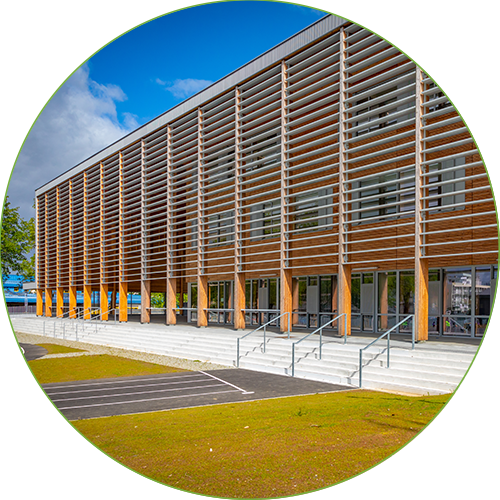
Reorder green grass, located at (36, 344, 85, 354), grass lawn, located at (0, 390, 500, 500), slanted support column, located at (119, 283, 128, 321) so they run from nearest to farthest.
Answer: grass lawn, located at (0, 390, 500, 500)
green grass, located at (36, 344, 85, 354)
slanted support column, located at (119, 283, 128, 321)

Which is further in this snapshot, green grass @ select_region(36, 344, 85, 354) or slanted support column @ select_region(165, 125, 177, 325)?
slanted support column @ select_region(165, 125, 177, 325)

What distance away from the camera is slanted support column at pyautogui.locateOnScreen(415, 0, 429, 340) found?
1557 cm

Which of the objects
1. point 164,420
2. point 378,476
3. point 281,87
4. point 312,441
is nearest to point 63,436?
point 164,420

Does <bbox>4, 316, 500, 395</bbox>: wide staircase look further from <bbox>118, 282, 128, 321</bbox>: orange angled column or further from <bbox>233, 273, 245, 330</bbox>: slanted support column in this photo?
<bbox>118, 282, 128, 321</bbox>: orange angled column

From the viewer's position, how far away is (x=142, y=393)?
12.0m

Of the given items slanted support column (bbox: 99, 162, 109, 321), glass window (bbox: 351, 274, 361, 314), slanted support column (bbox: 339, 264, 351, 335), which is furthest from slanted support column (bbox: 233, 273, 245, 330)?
slanted support column (bbox: 99, 162, 109, 321)

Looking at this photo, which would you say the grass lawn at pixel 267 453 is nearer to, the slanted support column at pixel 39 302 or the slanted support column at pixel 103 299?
the slanted support column at pixel 103 299

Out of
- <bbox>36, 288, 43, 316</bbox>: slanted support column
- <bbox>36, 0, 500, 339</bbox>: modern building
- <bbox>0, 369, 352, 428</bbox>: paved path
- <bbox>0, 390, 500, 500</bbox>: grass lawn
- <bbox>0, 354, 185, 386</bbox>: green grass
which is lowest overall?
<bbox>36, 288, 43, 316</bbox>: slanted support column

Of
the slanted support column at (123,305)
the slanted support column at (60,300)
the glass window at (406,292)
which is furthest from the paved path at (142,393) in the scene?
the slanted support column at (60,300)

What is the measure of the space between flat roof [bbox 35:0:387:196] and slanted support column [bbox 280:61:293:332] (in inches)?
37.1

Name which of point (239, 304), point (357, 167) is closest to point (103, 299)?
point (239, 304)

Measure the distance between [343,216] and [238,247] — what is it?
653cm

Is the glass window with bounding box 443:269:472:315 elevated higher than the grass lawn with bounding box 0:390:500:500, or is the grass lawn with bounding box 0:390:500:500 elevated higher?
the glass window with bounding box 443:269:472:315

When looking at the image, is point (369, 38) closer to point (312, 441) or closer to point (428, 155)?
point (428, 155)
